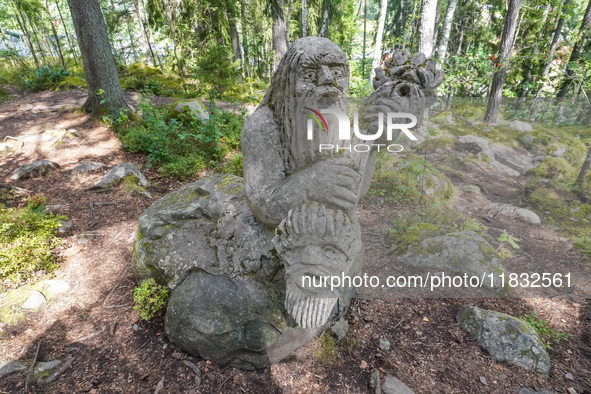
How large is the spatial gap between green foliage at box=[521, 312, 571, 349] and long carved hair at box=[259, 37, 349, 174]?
8.74 feet

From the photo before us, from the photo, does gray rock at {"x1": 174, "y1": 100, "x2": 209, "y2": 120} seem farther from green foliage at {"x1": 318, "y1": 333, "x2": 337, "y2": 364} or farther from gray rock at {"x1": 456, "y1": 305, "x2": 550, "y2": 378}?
gray rock at {"x1": 456, "y1": 305, "x2": 550, "y2": 378}

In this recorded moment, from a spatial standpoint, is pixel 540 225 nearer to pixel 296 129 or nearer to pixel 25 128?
pixel 296 129

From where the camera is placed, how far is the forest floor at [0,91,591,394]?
93.6 inches

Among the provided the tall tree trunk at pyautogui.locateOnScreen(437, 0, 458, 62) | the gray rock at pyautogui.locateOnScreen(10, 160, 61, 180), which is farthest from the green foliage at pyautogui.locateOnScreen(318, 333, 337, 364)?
the tall tree trunk at pyautogui.locateOnScreen(437, 0, 458, 62)

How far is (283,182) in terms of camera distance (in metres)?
2.04

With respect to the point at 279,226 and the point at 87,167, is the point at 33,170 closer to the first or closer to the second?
the point at 87,167

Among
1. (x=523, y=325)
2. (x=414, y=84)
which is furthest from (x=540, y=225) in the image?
(x=414, y=84)

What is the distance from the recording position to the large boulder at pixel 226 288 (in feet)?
7.79

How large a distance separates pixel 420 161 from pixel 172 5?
12696 mm

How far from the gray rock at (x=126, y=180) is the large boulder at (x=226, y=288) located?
2552mm

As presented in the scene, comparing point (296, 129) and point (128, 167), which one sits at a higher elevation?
point (296, 129)

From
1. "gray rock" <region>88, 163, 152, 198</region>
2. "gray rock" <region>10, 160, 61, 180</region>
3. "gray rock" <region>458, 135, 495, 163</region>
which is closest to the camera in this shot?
"gray rock" <region>458, 135, 495, 163</region>

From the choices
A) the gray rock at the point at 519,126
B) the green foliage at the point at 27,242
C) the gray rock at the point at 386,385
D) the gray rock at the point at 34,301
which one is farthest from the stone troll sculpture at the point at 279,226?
the green foliage at the point at 27,242

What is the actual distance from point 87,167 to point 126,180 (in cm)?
105
